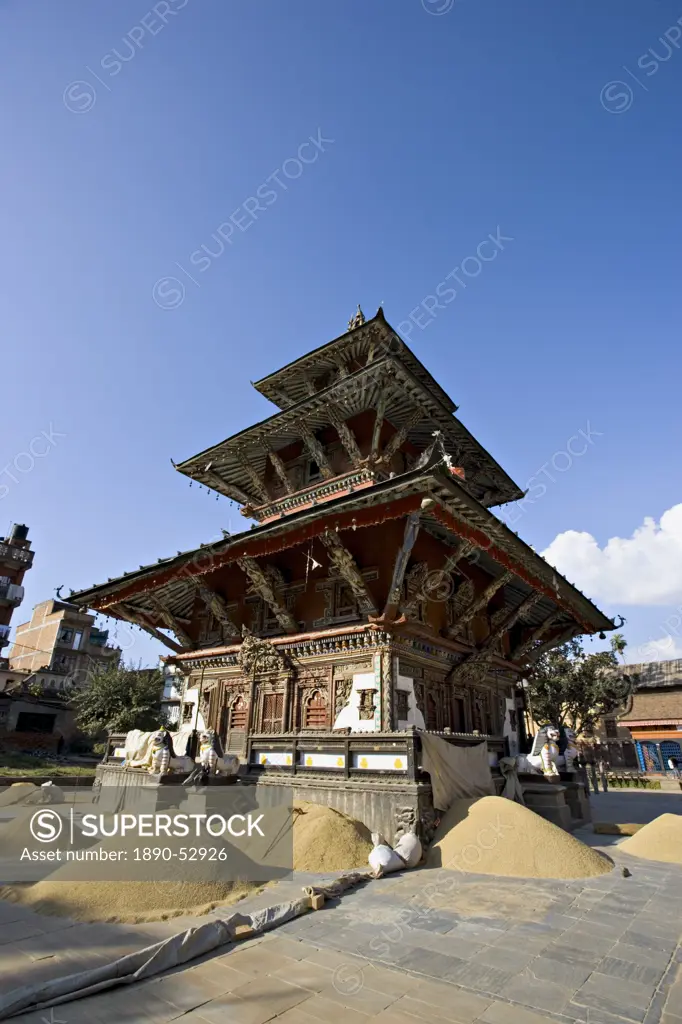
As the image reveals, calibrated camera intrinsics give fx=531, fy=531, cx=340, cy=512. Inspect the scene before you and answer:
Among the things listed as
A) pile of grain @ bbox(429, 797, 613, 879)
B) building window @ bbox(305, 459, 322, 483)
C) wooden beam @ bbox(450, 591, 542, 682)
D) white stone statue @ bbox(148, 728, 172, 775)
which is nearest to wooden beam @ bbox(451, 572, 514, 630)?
wooden beam @ bbox(450, 591, 542, 682)

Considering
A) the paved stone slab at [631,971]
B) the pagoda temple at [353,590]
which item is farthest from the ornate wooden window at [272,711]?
the paved stone slab at [631,971]

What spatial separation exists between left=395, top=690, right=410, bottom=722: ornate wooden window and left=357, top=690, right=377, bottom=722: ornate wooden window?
55 cm

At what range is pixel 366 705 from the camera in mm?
12664

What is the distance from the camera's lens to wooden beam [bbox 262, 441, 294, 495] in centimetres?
1758

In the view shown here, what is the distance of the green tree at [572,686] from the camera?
34.9 metres

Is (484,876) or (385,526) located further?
(385,526)

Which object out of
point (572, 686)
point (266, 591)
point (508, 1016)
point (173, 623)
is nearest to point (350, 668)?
point (266, 591)

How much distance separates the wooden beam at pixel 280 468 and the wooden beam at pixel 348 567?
495cm

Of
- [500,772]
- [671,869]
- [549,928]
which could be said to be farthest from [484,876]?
[500,772]

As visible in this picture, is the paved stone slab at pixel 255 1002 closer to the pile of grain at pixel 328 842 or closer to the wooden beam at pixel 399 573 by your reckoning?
the pile of grain at pixel 328 842

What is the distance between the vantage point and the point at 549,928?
5.39 metres

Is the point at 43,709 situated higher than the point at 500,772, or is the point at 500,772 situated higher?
the point at 43,709

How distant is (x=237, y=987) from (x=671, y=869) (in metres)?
7.22

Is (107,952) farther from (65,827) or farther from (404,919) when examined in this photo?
(65,827)
